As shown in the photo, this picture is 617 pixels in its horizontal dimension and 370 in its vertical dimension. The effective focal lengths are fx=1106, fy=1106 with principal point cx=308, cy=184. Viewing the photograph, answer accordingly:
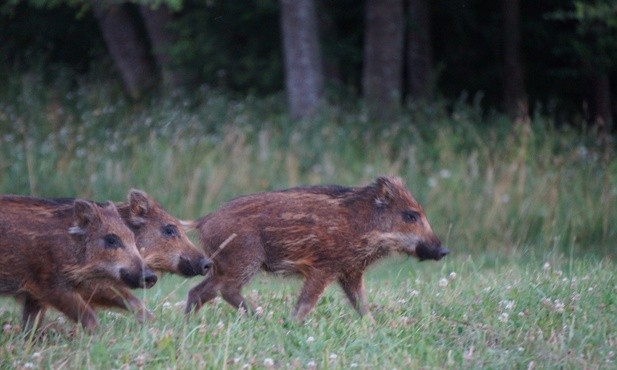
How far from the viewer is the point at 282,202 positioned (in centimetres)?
826

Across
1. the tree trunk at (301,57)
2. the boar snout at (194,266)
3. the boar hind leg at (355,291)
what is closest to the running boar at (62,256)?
the boar snout at (194,266)

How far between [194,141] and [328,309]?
27.6 feet

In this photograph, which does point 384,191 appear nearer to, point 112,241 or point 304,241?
point 304,241

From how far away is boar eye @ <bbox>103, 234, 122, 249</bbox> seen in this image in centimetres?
755

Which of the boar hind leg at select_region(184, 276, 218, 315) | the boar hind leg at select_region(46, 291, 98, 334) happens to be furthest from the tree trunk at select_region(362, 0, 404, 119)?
the boar hind leg at select_region(46, 291, 98, 334)

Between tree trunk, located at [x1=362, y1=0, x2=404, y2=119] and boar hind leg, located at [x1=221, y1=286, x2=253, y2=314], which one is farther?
tree trunk, located at [x1=362, y1=0, x2=404, y2=119]

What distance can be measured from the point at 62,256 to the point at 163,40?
16.0 m

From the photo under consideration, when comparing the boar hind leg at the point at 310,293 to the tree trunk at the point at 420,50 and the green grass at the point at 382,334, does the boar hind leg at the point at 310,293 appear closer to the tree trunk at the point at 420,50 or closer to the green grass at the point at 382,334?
the green grass at the point at 382,334

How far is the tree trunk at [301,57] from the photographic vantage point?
18641 mm

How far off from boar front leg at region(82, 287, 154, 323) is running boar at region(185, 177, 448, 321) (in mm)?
494

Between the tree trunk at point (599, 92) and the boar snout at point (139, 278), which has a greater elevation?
the boar snout at point (139, 278)

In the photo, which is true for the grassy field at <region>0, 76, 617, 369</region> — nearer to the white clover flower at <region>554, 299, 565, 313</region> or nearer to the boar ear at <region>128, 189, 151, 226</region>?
the white clover flower at <region>554, 299, 565, 313</region>

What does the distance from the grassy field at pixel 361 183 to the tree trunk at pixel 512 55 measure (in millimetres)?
1305

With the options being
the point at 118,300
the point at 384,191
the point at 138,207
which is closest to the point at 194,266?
the point at 118,300
